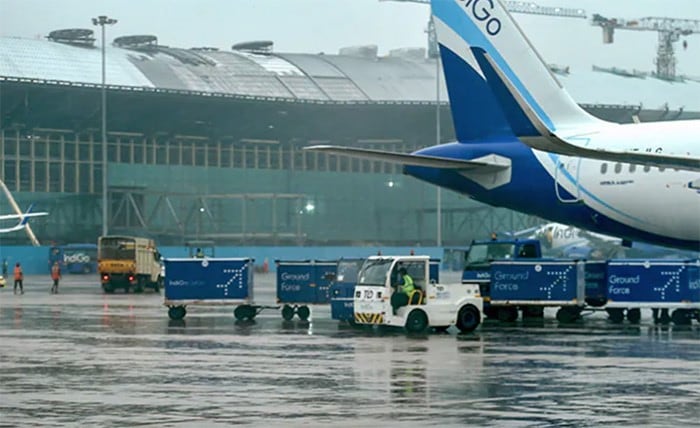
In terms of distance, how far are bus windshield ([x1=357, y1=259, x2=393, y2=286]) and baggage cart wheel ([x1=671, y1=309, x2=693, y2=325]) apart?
30.7 feet

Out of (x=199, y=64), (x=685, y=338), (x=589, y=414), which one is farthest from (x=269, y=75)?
(x=589, y=414)

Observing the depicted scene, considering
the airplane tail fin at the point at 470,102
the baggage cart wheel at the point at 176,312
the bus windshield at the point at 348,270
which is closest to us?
the bus windshield at the point at 348,270

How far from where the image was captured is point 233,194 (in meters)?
127

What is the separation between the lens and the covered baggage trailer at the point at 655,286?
138 ft

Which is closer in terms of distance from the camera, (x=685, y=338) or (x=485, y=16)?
(x=685, y=338)

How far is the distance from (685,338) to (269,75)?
98527 mm

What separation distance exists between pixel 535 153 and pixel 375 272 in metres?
7.79

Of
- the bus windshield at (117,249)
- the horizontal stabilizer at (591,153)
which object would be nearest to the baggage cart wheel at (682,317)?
the horizontal stabilizer at (591,153)

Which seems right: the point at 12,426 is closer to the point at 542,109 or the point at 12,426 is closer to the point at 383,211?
the point at 542,109

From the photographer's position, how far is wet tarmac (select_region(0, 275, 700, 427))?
1961cm

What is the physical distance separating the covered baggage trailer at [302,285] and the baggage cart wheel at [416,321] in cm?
714

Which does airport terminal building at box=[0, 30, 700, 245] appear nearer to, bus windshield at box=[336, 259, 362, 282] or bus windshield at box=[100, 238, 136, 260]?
bus windshield at box=[100, 238, 136, 260]

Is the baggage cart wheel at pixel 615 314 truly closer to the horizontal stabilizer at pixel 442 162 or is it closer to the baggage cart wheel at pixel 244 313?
the horizontal stabilizer at pixel 442 162

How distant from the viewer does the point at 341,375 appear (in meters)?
25.4
